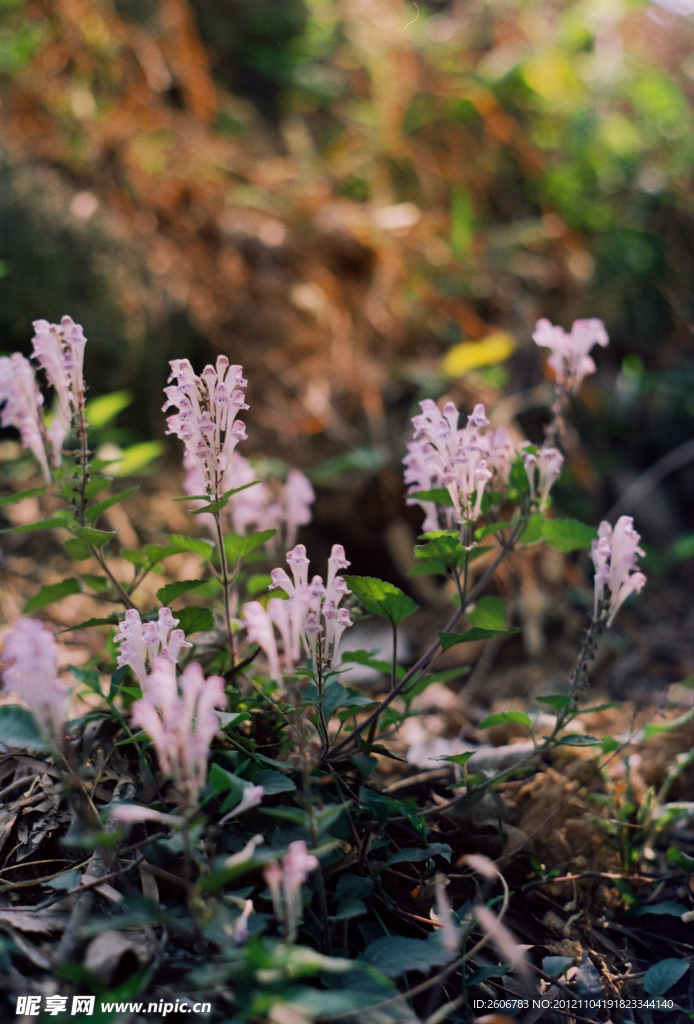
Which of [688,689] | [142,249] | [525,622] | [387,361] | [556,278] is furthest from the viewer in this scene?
[556,278]

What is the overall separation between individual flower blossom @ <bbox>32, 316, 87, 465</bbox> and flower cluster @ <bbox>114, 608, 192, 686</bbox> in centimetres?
43

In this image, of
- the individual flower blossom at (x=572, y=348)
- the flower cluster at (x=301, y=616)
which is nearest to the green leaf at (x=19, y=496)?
the flower cluster at (x=301, y=616)

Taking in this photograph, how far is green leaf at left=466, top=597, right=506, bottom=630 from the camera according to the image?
1496 millimetres

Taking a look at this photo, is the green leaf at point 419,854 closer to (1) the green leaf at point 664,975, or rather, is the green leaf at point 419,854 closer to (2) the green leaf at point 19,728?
(1) the green leaf at point 664,975

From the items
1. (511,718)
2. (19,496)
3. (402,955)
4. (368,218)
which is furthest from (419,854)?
(368,218)

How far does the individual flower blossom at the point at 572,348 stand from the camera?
1688 mm

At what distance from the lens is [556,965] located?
4.58 ft

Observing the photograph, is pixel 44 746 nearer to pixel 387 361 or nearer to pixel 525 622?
pixel 525 622

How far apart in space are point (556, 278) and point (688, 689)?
2636 mm

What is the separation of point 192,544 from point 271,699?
35 centimetres

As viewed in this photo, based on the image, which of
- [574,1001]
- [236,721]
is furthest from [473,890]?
[236,721]

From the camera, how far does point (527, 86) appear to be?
4.30m

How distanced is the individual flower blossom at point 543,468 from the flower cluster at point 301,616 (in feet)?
1.51

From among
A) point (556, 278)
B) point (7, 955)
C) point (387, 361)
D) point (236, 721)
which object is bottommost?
point (7, 955)
